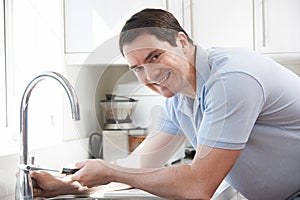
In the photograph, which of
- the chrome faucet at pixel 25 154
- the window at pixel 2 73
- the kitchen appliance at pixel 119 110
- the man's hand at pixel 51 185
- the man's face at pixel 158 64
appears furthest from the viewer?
the window at pixel 2 73

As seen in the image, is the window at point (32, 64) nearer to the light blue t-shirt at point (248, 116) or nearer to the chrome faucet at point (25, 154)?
the chrome faucet at point (25, 154)

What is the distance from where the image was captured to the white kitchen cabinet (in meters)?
2.50

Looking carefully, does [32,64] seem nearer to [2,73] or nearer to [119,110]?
[2,73]

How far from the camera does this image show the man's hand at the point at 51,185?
5.54ft

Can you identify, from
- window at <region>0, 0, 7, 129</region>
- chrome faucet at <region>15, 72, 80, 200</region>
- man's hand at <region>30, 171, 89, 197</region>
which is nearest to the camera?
chrome faucet at <region>15, 72, 80, 200</region>

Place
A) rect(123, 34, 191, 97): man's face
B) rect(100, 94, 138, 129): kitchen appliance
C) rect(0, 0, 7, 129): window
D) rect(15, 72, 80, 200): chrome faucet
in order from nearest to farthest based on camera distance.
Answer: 1. rect(123, 34, 191, 97): man's face
2. rect(15, 72, 80, 200): chrome faucet
3. rect(100, 94, 138, 129): kitchen appliance
4. rect(0, 0, 7, 129): window

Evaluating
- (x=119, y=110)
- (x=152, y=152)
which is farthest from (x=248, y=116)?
(x=119, y=110)

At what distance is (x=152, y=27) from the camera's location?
1.48 meters

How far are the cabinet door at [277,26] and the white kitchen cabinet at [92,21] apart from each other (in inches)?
16.7

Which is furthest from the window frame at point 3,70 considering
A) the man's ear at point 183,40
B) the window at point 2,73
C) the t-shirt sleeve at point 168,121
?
the man's ear at point 183,40

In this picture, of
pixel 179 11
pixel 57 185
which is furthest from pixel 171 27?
pixel 179 11

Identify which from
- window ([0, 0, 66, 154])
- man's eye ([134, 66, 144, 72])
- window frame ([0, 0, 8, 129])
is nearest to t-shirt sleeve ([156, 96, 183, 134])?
man's eye ([134, 66, 144, 72])

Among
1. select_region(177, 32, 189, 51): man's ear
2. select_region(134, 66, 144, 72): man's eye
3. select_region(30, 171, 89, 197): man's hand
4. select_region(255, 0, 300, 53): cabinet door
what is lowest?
select_region(30, 171, 89, 197): man's hand

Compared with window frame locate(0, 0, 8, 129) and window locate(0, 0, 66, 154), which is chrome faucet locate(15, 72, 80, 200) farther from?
window frame locate(0, 0, 8, 129)
